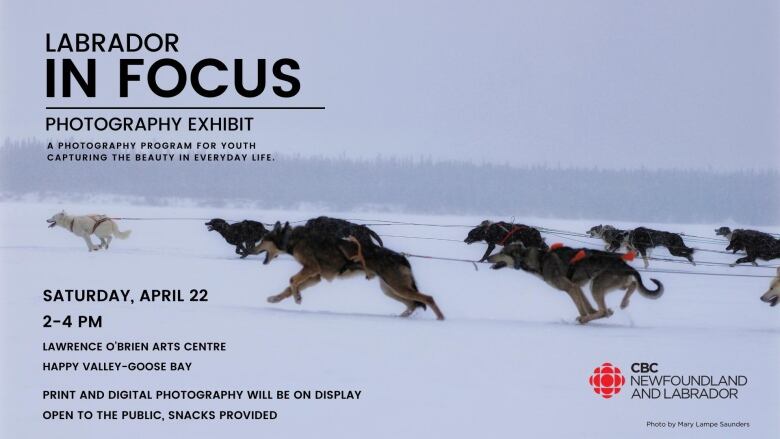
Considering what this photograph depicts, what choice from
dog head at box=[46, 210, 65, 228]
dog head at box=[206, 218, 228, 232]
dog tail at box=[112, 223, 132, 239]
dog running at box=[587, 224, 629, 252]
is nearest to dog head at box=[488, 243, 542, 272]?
dog running at box=[587, 224, 629, 252]

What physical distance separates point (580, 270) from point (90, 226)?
5.93ft

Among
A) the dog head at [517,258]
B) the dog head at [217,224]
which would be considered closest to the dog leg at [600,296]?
the dog head at [517,258]

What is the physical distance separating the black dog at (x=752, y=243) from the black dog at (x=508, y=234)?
2.28 ft

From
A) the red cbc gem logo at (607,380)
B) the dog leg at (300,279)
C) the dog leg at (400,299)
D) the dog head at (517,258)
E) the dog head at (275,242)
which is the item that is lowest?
the red cbc gem logo at (607,380)

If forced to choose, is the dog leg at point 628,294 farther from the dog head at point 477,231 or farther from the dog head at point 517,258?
the dog head at point 477,231

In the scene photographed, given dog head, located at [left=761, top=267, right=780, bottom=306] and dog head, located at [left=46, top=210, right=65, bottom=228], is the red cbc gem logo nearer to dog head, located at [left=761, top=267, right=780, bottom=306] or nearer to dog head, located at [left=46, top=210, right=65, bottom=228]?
dog head, located at [left=761, top=267, right=780, bottom=306]

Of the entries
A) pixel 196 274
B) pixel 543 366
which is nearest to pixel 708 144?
pixel 543 366

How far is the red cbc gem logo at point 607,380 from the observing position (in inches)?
152

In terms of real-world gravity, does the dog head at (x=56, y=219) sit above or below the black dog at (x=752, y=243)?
above

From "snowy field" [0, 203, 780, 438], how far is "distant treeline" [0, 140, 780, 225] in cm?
7

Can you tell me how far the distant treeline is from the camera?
3838 millimetres

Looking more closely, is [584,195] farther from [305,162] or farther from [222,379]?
[222,379]

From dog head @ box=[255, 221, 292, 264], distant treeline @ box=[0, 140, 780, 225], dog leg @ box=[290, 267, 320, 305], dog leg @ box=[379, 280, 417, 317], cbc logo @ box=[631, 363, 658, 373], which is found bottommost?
cbc logo @ box=[631, 363, 658, 373]

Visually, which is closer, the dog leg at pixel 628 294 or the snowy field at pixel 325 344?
the snowy field at pixel 325 344
